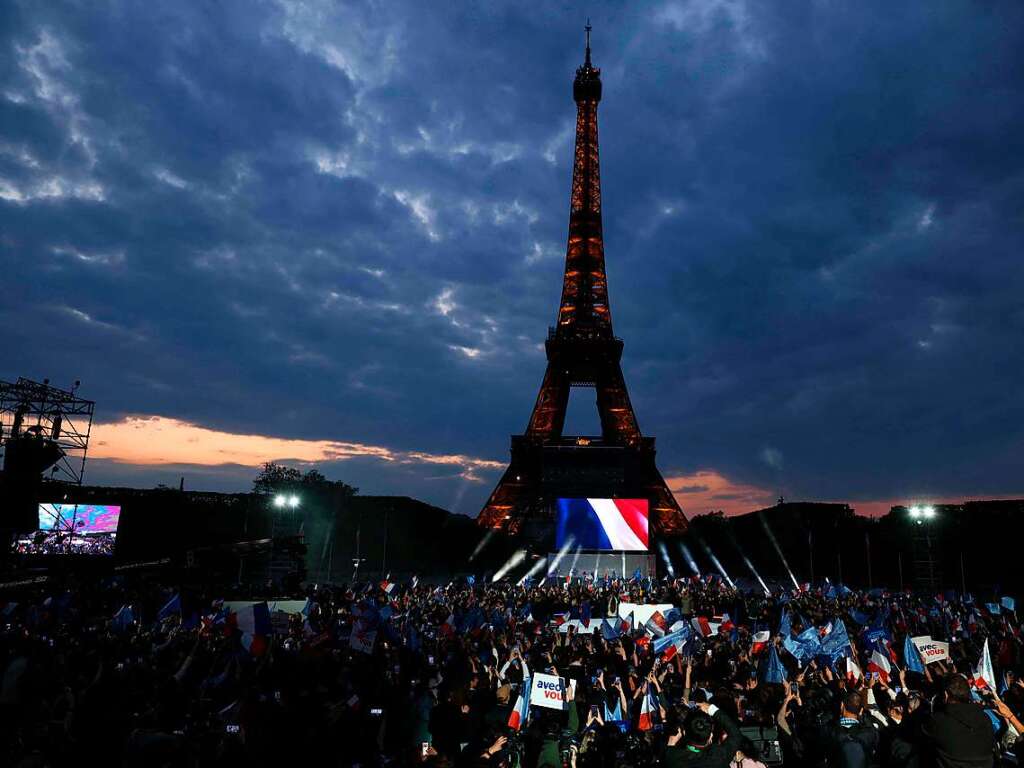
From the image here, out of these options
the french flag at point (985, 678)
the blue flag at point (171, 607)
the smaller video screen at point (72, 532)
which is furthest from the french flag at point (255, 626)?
the smaller video screen at point (72, 532)

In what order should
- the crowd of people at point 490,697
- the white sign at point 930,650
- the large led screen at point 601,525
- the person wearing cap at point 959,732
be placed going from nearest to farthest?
the person wearing cap at point 959,732 < the crowd of people at point 490,697 < the white sign at point 930,650 < the large led screen at point 601,525

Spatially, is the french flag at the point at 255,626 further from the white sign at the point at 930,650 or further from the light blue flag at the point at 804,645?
the white sign at the point at 930,650

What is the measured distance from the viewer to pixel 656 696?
7.93m

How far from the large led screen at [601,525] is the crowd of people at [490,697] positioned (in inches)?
790

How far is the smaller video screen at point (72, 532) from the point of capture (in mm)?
30438

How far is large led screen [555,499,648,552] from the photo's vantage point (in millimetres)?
34906

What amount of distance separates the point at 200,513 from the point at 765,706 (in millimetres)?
50724

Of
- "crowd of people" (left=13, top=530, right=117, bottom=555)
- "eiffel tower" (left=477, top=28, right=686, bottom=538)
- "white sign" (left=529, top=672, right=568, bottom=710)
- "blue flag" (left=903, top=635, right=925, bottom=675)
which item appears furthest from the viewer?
"eiffel tower" (left=477, top=28, right=686, bottom=538)

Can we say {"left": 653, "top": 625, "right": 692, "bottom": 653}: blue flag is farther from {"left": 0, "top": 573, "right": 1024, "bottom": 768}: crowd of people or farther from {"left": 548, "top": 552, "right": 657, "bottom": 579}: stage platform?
{"left": 548, "top": 552, "right": 657, "bottom": 579}: stage platform

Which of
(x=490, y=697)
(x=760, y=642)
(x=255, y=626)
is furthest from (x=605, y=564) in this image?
(x=490, y=697)

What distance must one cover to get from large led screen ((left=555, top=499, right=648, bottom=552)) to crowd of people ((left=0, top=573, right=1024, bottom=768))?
20.1 metres

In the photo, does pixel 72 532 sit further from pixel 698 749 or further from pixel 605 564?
pixel 698 749

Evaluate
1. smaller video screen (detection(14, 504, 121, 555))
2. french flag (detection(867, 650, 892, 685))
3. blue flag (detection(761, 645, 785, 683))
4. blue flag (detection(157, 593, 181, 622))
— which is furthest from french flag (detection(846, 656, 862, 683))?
smaller video screen (detection(14, 504, 121, 555))

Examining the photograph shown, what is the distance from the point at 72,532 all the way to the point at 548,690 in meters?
32.6
